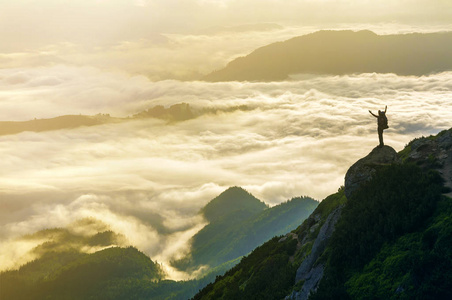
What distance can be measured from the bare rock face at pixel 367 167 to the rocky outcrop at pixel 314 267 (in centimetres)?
569

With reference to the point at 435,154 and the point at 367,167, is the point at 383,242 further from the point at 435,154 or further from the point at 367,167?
the point at 435,154

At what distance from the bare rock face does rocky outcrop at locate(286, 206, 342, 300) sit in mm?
5692

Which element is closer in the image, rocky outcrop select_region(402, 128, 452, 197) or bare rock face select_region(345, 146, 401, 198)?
rocky outcrop select_region(402, 128, 452, 197)

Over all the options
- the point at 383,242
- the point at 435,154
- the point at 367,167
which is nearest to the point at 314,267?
the point at 383,242

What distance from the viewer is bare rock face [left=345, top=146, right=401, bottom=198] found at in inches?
3125

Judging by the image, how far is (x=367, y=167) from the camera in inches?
3155

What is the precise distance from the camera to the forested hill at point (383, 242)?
50.7m

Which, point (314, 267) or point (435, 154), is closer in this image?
point (314, 267)

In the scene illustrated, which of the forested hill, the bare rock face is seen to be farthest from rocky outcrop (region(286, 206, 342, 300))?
the bare rock face

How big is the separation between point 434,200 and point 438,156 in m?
22.2

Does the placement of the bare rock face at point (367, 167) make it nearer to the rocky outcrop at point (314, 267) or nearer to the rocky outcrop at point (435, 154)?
the rocky outcrop at point (435, 154)

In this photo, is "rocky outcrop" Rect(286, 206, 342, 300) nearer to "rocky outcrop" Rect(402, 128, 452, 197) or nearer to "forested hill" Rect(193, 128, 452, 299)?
"forested hill" Rect(193, 128, 452, 299)

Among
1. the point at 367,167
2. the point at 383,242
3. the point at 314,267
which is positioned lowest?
the point at 314,267

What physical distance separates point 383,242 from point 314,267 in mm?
13305
